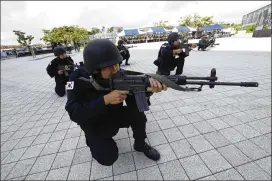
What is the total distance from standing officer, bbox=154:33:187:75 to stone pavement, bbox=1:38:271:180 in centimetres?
137

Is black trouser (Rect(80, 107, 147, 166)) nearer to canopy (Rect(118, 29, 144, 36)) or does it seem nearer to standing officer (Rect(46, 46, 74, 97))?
standing officer (Rect(46, 46, 74, 97))

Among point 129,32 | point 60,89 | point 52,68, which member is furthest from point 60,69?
point 129,32

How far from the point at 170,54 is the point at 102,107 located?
153 inches

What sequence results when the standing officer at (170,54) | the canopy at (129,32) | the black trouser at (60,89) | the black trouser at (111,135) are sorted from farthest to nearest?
the canopy at (129,32), the black trouser at (60,89), the standing officer at (170,54), the black trouser at (111,135)

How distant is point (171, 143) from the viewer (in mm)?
2652

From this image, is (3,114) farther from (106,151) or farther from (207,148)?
(207,148)

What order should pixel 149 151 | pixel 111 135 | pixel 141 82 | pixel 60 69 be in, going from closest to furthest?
pixel 141 82, pixel 111 135, pixel 149 151, pixel 60 69

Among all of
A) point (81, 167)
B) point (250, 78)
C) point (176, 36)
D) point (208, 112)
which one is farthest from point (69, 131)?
point (250, 78)

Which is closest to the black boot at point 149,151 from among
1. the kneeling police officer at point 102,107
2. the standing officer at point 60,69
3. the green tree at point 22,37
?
the kneeling police officer at point 102,107

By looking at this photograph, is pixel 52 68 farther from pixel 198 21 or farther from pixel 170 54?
pixel 198 21

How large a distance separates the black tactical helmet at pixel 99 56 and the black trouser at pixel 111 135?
0.77 m

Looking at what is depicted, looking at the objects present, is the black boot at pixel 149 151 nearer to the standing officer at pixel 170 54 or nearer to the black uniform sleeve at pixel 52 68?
the standing officer at pixel 170 54

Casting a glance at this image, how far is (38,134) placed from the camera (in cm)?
338

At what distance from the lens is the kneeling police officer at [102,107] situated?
1821 millimetres
